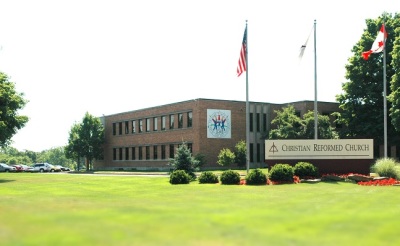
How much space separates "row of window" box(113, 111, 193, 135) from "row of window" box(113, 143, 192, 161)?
240 centimetres

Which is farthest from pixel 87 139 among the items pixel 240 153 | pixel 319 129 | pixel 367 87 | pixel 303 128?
pixel 367 87

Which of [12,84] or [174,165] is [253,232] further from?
[12,84]

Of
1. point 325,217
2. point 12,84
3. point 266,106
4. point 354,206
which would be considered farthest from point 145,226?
point 266,106

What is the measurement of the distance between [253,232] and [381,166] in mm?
22107

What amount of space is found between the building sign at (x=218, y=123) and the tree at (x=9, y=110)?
67.9 ft

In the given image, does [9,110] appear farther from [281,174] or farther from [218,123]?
[281,174]

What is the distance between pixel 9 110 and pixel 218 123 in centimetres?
2384

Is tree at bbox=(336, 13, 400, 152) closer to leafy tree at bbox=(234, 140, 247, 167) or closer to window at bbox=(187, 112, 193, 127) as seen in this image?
leafy tree at bbox=(234, 140, 247, 167)

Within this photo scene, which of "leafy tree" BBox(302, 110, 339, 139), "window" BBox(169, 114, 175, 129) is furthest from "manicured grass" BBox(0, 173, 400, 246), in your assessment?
"window" BBox(169, 114, 175, 129)

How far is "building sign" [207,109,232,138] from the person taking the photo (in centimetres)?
5559

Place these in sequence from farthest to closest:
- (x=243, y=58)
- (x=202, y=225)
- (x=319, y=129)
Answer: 1. (x=319, y=129)
2. (x=243, y=58)
3. (x=202, y=225)

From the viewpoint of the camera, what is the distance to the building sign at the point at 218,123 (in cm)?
5559

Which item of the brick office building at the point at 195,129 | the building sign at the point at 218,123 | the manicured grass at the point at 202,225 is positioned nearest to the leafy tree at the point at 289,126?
the brick office building at the point at 195,129

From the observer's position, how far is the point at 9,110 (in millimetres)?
41438
